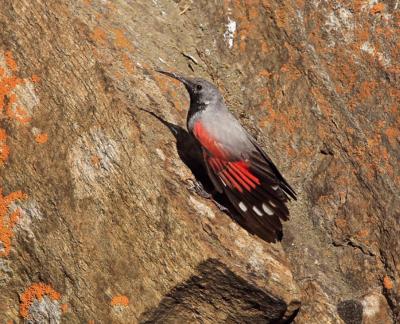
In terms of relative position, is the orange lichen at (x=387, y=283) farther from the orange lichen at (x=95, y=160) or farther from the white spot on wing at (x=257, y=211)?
the orange lichen at (x=95, y=160)

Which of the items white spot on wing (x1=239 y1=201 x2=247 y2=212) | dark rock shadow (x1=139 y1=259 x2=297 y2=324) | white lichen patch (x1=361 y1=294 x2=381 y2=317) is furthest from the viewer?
white lichen patch (x1=361 y1=294 x2=381 y2=317)

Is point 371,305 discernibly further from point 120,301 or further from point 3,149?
point 3,149

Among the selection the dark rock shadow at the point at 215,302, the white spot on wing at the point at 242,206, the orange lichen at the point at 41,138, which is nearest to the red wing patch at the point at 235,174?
the white spot on wing at the point at 242,206

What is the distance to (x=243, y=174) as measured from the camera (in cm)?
522

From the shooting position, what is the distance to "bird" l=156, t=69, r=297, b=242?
5137mm

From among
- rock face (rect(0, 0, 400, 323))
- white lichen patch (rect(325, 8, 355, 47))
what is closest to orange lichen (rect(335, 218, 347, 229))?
rock face (rect(0, 0, 400, 323))

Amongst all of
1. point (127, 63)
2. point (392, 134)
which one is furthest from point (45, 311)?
point (392, 134)

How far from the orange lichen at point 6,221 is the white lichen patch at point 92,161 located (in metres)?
0.50

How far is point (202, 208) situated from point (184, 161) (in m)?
0.57

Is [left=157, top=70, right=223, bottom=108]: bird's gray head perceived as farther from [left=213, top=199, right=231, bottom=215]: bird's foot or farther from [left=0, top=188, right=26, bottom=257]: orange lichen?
[left=0, top=188, right=26, bottom=257]: orange lichen

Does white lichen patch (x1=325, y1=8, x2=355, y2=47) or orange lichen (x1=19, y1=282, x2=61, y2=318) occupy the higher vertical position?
white lichen patch (x1=325, y1=8, x2=355, y2=47)

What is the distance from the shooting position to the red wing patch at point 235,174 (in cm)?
518

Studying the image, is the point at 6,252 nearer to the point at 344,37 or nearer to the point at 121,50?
the point at 121,50

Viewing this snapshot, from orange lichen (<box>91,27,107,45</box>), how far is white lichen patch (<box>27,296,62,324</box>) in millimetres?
2301
